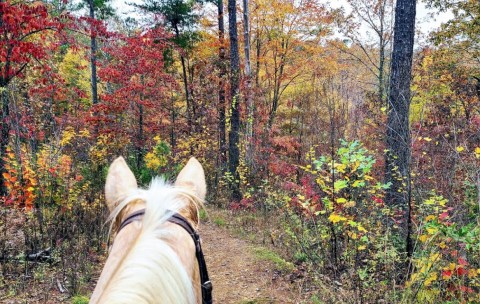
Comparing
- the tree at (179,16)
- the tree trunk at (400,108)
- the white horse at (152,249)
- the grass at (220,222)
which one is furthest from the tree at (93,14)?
the white horse at (152,249)

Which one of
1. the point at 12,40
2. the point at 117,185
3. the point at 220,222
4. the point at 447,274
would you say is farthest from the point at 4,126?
the point at 447,274

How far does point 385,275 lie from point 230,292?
2.18 meters

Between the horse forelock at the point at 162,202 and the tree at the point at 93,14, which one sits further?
the tree at the point at 93,14

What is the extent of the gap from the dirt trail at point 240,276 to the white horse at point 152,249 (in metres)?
3.50

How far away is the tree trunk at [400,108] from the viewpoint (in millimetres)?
4543

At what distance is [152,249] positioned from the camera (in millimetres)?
1010

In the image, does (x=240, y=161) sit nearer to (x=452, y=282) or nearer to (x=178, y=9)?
(x=452, y=282)

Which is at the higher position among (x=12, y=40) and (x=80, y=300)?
(x=12, y=40)

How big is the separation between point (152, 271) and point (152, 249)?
8cm

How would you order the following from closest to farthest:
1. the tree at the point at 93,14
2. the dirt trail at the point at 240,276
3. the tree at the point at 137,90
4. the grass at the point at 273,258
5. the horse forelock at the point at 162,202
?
1. the horse forelock at the point at 162,202
2. the dirt trail at the point at 240,276
3. the grass at the point at 273,258
4. the tree at the point at 137,90
5. the tree at the point at 93,14

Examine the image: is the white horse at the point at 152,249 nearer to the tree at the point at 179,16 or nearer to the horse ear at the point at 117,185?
the horse ear at the point at 117,185

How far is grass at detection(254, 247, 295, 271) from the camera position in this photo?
5270mm

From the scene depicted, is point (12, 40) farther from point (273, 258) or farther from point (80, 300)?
point (273, 258)

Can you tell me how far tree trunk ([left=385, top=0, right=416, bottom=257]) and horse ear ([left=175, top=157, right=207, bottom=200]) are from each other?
10.9 ft
